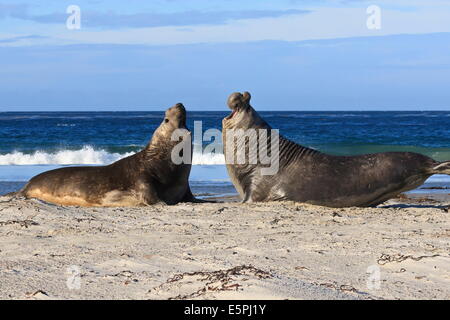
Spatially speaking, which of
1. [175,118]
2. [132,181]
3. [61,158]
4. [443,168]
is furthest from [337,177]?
[61,158]

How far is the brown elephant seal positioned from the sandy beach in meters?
0.66

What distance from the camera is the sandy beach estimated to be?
487 cm

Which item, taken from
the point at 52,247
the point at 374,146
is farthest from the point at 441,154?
the point at 52,247

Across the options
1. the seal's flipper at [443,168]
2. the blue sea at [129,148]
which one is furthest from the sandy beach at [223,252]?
the blue sea at [129,148]

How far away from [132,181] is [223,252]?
405 cm

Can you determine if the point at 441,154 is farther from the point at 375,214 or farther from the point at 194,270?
the point at 194,270

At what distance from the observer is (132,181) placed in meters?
10.0

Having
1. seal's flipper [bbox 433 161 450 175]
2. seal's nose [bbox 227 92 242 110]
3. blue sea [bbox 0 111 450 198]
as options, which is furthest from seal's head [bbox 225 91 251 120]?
blue sea [bbox 0 111 450 198]

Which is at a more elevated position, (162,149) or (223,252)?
(162,149)

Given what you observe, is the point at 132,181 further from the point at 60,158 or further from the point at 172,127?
the point at 60,158

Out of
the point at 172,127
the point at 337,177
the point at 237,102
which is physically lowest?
the point at 337,177

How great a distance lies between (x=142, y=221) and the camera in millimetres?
8125

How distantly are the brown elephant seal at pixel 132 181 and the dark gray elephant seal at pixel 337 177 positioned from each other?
938 mm

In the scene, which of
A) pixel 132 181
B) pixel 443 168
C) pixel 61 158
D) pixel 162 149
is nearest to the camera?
pixel 443 168
